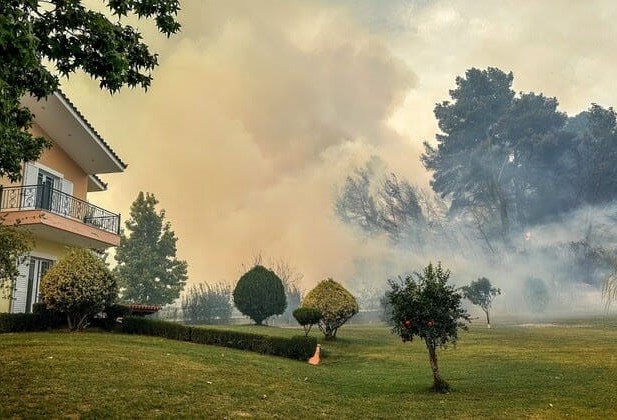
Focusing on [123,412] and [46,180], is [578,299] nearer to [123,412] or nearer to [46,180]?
[46,180]

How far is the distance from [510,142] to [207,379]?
66.4m

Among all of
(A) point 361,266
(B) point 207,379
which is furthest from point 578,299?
(B) point 207,379

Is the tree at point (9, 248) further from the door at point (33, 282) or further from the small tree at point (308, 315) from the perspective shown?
the small tree at point (308, 315)

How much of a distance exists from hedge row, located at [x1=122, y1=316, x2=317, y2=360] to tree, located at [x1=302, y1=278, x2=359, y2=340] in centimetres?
600

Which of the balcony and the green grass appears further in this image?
the balcony

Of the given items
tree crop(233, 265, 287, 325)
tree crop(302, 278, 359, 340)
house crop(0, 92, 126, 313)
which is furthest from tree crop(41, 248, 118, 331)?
tree crop(233, 265, 287, 325)

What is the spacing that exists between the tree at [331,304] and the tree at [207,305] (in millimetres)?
26700

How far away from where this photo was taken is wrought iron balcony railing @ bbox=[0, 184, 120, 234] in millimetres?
22078

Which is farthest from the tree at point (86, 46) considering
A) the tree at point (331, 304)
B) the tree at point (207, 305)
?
the tree at point (207, 305)

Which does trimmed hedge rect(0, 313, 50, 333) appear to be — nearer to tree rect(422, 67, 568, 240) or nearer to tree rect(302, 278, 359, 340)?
tree rect(302, 278, 359, 340)

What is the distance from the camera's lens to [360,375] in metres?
17.2

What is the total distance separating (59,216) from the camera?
2236cm

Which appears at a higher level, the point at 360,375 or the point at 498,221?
the point at 498,221

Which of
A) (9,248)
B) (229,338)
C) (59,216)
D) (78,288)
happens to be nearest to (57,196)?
(59,216)
